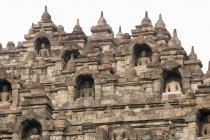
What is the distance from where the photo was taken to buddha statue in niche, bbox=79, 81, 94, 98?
7812cm

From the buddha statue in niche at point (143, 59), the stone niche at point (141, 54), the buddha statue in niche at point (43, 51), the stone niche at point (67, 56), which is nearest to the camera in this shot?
the buddha statue in niche at point (143, 59)

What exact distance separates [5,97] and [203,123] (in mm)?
16988

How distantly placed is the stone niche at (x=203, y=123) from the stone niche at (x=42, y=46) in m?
19.4

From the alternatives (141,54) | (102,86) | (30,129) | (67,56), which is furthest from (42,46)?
(30,129)

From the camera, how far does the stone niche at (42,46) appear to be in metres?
85.1

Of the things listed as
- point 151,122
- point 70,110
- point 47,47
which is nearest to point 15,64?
point 47,47

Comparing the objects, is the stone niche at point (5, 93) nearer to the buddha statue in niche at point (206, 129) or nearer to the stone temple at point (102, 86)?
the stone temple at point (102, 86)

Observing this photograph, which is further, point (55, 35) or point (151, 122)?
point (55, 35)

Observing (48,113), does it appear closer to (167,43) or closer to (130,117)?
(130,117)

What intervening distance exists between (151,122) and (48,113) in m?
6.74

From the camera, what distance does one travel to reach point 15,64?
84312mm

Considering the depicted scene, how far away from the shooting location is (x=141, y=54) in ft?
264

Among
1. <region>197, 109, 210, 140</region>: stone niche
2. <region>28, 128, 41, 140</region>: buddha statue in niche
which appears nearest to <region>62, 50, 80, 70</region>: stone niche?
<region>28, 128, 41, 140</region>: buddha statue in niche

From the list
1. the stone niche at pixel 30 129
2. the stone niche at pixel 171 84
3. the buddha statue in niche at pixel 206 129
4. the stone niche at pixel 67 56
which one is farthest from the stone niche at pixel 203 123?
the stone niche at pixel 67 56
